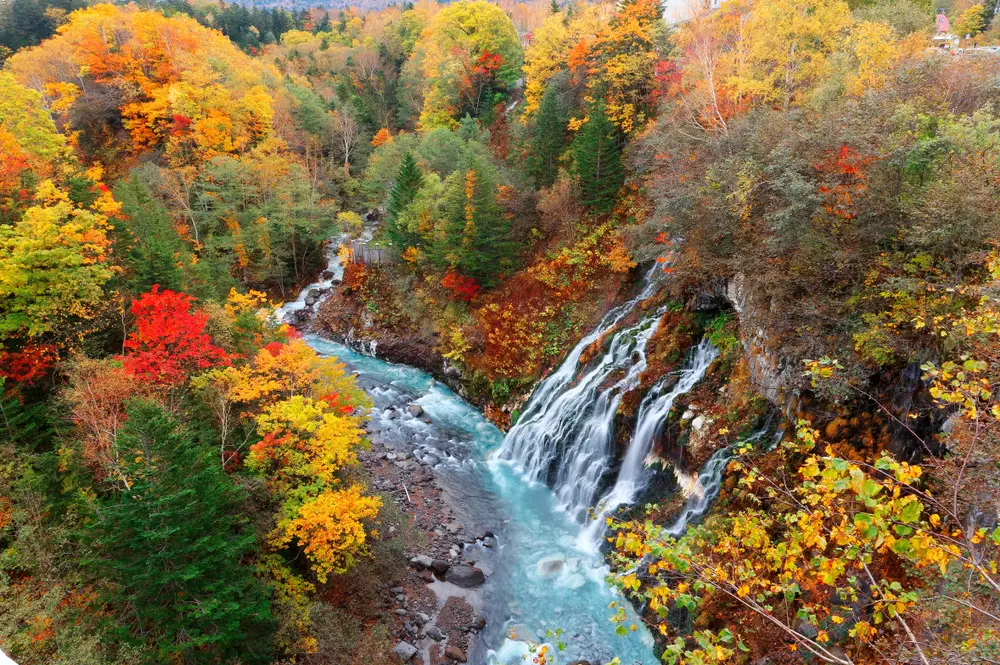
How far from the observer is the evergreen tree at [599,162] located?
28156 millimetres

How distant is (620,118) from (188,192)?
31.2m

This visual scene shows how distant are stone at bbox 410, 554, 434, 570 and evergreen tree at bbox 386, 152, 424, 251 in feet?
68.2

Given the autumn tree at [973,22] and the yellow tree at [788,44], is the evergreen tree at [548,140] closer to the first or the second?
the yellow tree at [788,44]

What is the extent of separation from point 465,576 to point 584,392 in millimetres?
8997

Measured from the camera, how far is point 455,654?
15523mm

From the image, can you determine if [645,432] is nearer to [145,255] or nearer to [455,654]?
[455,654]

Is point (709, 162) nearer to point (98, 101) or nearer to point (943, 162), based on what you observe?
point (943, 162)

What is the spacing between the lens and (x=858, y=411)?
44.7ft

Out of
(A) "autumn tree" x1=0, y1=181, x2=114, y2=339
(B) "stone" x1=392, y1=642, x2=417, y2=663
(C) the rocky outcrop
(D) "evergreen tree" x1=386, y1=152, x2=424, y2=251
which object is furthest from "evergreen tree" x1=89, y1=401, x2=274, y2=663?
(D) "evergreen tree" x1=386, y1=152, x2=424, y2=251

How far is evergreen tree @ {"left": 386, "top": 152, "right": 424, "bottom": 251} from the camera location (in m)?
33.8

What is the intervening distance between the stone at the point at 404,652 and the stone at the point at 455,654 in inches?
37.6

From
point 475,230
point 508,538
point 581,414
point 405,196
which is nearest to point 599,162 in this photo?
point 475,230

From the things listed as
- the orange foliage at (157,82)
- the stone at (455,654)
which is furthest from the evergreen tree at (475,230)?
the orange foliage at (157,82)

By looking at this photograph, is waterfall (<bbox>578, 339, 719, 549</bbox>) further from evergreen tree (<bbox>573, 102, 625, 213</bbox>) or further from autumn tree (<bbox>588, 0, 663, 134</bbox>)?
autumn tree (<bbox>588, 0, 663, 134</bbox>)
